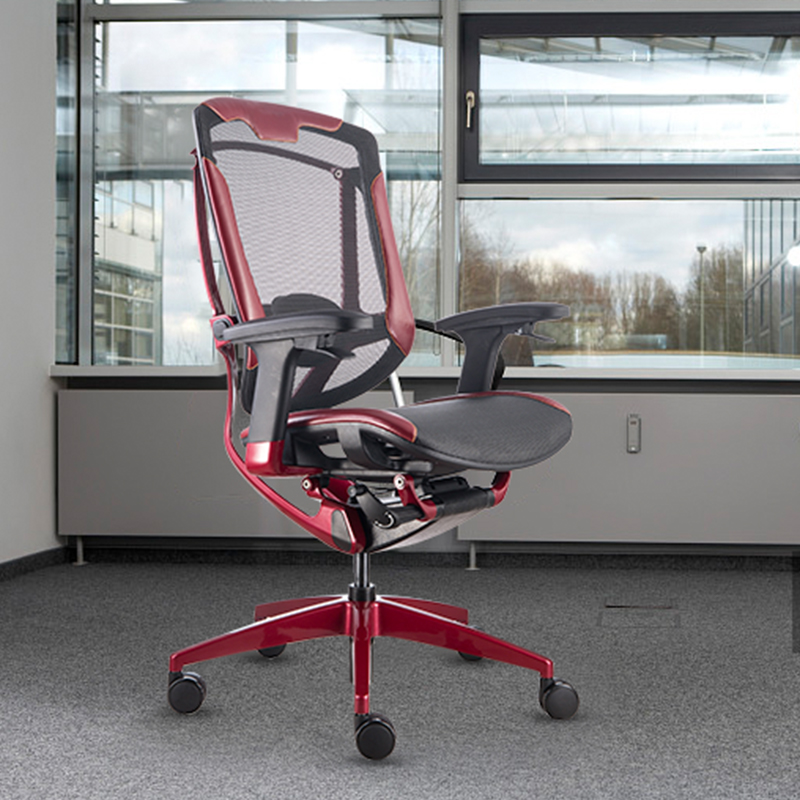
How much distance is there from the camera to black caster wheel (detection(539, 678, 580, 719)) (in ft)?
5.30

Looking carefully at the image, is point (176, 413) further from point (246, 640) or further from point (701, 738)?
point (701, 738)

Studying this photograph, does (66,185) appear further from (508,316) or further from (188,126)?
(508,316)

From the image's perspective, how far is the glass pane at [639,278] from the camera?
3424 millimetres

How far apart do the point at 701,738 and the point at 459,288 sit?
2.19 m

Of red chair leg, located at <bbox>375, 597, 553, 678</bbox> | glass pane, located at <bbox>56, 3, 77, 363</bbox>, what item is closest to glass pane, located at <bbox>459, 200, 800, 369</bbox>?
glass pane, located at <bbox>56, 3, 77, 363</bbox>

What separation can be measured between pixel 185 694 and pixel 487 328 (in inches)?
33.8

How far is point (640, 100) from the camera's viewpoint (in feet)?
11.3

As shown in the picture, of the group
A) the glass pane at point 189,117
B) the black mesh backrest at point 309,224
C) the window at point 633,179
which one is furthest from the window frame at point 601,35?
the black mesh backrest at point 309,224

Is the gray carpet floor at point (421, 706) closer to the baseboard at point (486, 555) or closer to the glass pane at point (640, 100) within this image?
the baseboard at point (486, 555)

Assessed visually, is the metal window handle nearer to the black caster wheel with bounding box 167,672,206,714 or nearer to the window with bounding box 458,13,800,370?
the window with bounding box 458,13,800,370

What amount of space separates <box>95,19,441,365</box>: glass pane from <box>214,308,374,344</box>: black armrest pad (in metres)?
2.04

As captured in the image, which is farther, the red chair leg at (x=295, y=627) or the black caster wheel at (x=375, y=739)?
the red chair leg at (x=295, y=627)

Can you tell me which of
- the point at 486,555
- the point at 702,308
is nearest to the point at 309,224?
the point at 486,555

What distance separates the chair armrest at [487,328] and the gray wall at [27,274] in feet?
6.02
